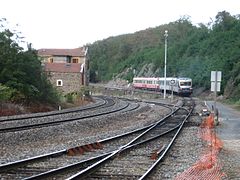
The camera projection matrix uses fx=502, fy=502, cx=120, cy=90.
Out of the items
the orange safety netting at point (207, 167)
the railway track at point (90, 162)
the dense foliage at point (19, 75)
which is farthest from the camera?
the dense foliage at point (19, 75)

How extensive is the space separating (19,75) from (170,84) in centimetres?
3658

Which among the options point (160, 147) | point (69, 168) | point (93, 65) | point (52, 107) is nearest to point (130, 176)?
point (69, 168)

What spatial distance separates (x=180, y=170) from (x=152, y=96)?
59.8 meters

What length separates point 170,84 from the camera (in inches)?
2840

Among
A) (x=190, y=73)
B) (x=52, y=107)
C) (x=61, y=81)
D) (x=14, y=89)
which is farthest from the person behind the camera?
(x=190, y=73)

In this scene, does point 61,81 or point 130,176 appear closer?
point 130,176

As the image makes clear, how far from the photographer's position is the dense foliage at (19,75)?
3697 centimetres

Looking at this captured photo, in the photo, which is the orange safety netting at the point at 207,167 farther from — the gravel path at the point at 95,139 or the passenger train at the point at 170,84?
the passenger train at the point at 170,84

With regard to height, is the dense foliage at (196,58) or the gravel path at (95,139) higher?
the dense foliage at (196,58)

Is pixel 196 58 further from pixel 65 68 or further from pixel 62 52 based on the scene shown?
pixel 65 68

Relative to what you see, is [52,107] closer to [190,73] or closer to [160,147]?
[160,147]

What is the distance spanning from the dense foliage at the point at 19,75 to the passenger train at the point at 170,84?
23.4 metres

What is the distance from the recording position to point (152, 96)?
72.8 metres

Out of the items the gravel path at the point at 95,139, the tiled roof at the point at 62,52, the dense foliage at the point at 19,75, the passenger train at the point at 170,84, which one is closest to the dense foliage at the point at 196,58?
the passenger train at the point at 170,84
